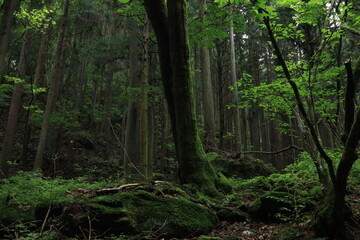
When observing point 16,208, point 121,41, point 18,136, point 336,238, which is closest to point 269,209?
point 336,238

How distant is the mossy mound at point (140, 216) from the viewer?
364cm

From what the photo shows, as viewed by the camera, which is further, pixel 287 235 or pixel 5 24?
pixel 5 24

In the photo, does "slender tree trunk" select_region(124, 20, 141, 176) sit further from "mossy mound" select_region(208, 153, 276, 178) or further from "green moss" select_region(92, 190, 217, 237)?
"green moss" select_region(92, 190, 217, 237)

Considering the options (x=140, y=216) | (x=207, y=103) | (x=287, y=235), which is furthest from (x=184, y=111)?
(x=207, y=103)

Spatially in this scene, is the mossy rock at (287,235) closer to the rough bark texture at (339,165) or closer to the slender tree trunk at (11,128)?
the rough bark texture at (339,165)

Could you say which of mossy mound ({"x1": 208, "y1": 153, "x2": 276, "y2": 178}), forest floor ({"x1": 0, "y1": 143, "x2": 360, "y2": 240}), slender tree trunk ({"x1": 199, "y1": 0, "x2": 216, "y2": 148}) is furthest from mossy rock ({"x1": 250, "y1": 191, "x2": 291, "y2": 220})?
slender tree trunk ({"x1": 199, "y1": 0, "x2": 216, "y2": 148})

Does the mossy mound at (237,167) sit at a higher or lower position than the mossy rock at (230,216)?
higher

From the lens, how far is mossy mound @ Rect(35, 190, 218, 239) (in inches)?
143

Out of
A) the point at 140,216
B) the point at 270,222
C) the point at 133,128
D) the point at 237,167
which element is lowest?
the point at 270,222

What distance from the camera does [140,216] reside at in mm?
3996

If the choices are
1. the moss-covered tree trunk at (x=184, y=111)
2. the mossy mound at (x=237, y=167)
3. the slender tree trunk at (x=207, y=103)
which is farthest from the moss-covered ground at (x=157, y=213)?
the slender tree trunk at (x=207, y=103)

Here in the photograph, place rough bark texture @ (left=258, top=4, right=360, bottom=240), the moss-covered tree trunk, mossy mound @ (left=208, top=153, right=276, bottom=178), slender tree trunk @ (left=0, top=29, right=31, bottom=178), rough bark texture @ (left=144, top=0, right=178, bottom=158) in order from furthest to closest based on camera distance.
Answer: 1. slender tree trunk @ (left=0, top=29, right=31, bottom=178)
2. mossy mound @ (left=208, top=153, right=276, bottom=178)
3. rough bark texture @ (left=144, top=0, right=178, bottom=158)
4. the moss-covered tree trunk
5. rough bark texture @ (left=258, top=4, right=360, bottom=240)

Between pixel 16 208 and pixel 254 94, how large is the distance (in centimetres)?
551

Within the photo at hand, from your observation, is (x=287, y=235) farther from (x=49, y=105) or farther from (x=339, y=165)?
(x=49, y=105)
